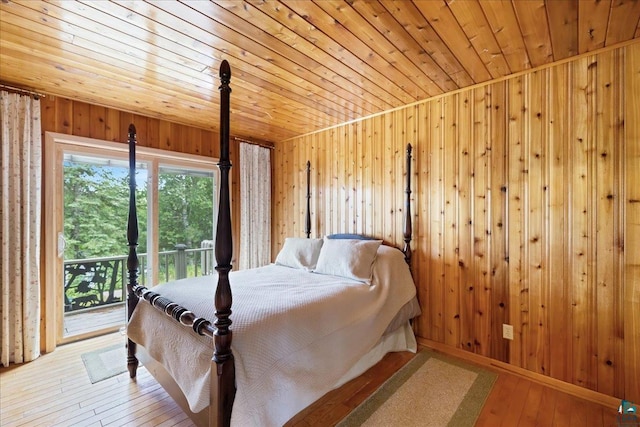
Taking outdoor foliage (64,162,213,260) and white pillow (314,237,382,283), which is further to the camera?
outdoor foliage (64,162,213,260)

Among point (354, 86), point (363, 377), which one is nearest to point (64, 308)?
point (363, 377)

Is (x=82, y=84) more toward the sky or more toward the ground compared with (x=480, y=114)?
more toward the sky

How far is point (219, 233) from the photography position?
1.41 metres

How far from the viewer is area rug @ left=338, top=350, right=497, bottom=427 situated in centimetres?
183

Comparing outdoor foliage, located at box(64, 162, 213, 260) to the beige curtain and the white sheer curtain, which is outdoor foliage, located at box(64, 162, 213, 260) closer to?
the beige curtain

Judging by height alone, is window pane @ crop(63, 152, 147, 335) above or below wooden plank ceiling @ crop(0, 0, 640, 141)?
below

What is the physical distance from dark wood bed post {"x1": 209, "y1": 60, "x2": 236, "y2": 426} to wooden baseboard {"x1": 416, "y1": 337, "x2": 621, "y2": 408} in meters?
2.13

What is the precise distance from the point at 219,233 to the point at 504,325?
2.44 metres

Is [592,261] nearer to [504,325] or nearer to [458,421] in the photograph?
[504,325]

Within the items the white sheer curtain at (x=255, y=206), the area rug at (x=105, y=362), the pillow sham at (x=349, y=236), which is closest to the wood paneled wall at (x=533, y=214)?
the pillow sham at (x=349, y=236)

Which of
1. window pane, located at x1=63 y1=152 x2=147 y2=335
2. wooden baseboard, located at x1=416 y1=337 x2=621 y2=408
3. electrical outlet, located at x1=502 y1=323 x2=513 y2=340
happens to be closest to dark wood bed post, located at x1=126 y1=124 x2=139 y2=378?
window pane, located at x1=63 y1=152 x2=147 y2=335

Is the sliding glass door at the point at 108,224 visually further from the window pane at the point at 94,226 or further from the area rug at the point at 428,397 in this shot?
the area rug at the point at 428,397

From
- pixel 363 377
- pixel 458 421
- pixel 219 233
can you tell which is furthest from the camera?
pixel 363 377

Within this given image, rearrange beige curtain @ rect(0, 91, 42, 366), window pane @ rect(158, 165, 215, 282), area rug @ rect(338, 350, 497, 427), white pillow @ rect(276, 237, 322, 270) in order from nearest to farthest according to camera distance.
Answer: area rug @ rect(338, 350, 497, 427)
beige curtain @ rect(0, 91, 42, 366)
white pillow @ rect(276, 237, 322, 270)
window pane @ rect(158, 165, 215, 282)
